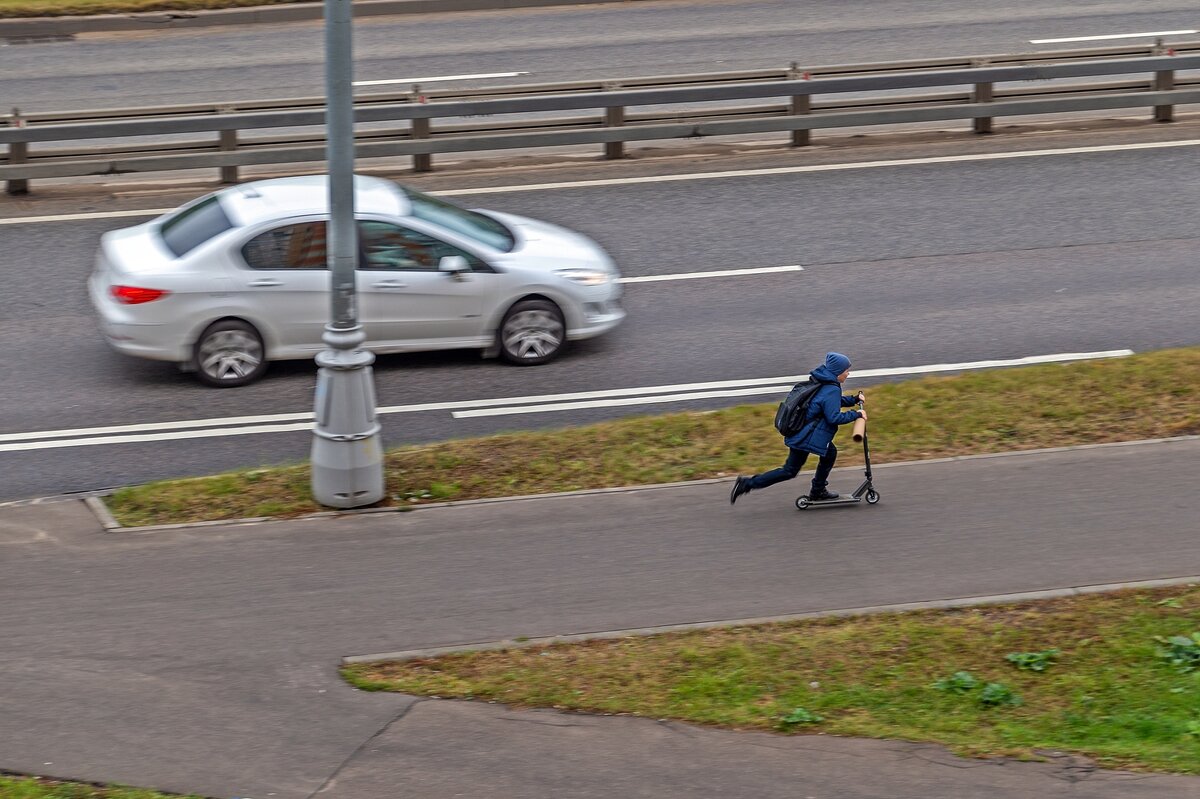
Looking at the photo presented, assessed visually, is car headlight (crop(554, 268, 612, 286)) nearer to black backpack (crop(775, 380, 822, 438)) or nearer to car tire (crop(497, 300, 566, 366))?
car tire (crop(497, 300, 566, 366))

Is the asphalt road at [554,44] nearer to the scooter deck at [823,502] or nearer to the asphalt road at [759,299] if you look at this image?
the asphalt road at [759,299]

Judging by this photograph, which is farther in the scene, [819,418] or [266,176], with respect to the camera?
[266,176]

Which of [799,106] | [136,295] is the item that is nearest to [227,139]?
[136,295]

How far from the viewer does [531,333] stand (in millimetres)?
13062

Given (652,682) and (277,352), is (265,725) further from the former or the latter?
(277,352)

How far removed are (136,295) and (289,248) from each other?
131 centimetres

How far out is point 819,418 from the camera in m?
9.86

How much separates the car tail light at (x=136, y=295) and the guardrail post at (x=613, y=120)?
25.8 ft

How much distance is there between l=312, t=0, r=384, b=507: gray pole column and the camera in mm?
10188

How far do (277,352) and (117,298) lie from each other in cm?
138

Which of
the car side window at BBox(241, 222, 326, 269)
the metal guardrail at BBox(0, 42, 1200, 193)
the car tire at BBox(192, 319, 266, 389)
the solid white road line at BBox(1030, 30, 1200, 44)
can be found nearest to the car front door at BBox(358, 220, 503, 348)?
the car side window at BBox(241, 222, 326, 269)

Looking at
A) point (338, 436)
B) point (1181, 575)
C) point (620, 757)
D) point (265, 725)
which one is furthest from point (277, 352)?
point (1181, 575)

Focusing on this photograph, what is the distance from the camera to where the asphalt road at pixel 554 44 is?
72.8 feet

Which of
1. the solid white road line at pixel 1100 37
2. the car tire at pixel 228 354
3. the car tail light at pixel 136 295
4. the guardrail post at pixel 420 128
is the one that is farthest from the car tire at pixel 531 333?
the solid white road line at pixel 1100 37
